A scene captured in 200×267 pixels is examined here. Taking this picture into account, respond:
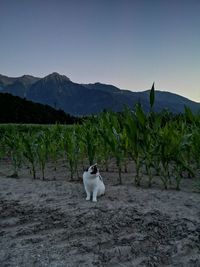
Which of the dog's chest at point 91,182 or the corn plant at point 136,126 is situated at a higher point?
the corn plant at point 136,126

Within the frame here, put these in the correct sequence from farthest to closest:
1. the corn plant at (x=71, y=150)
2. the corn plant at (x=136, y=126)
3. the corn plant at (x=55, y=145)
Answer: the corn plant at (x=55, y=145), the corn plant at (x=71, y=150), the corn plant at (x=136, y=126)

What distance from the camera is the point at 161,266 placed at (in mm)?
2293

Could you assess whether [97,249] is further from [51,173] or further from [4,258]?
[51,173]

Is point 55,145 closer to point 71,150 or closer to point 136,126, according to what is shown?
point 71,150

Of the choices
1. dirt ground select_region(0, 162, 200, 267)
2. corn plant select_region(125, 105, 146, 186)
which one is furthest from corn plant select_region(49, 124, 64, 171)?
corn plant select_region(125, 105, 146, 186)

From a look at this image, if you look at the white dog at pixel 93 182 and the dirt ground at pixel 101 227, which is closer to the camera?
the dirt ground at pixel 101 227

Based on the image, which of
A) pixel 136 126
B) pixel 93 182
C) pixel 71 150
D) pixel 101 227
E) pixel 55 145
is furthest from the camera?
pixel 55 145

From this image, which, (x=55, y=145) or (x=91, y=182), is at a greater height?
(x=55, y=145)

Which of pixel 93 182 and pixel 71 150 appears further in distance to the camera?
pixel 71 150

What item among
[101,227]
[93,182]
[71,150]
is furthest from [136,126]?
[101,227]

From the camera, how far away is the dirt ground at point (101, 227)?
2389 mm

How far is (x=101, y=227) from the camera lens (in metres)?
2.76

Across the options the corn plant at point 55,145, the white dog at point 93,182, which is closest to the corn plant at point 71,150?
the corn plant at point 55,145

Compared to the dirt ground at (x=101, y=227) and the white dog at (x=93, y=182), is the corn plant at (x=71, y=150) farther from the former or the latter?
the white dog at (x=93, y=182)
